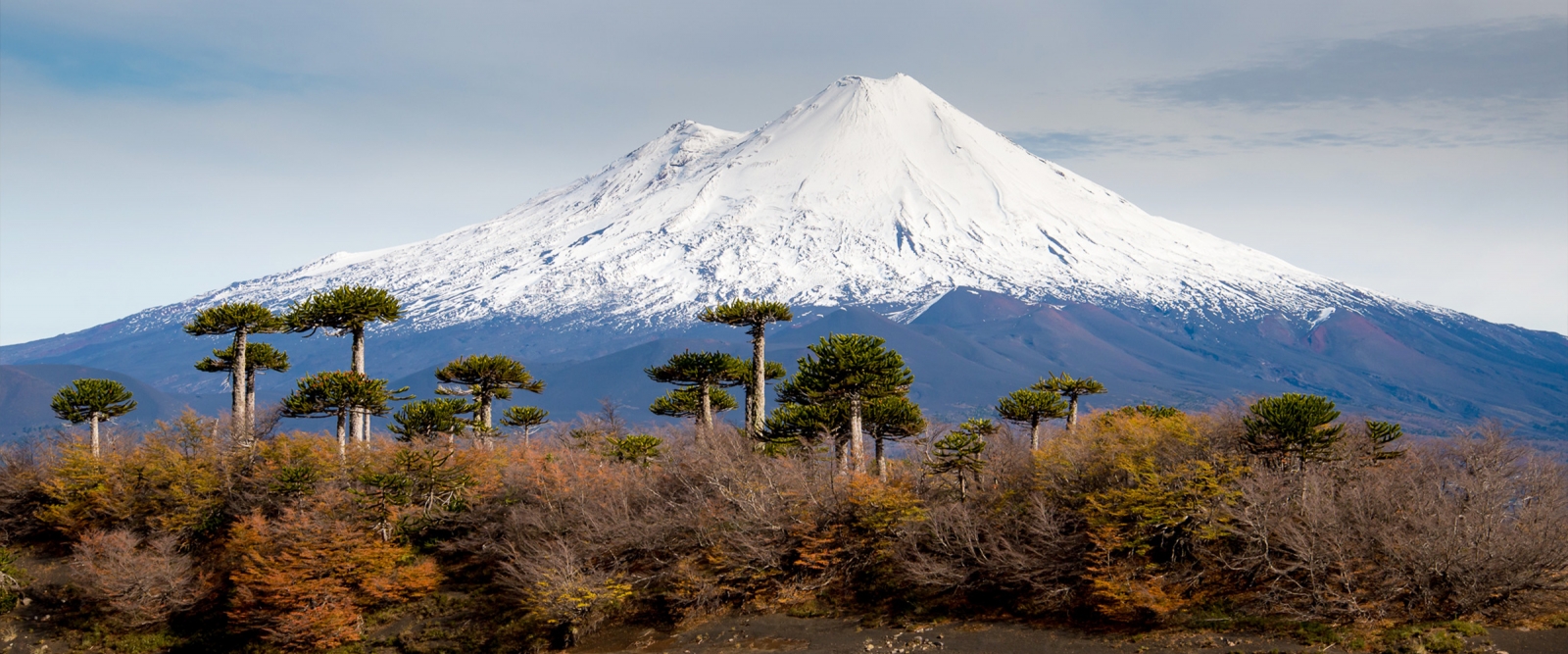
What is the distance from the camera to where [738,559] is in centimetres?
3997

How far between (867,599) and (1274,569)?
1399 cm

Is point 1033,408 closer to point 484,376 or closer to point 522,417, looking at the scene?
point 484,376

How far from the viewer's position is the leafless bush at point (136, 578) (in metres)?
41.5

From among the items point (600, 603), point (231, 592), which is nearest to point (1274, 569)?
point (600, 603)

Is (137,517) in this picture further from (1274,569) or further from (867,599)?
(1274,569)

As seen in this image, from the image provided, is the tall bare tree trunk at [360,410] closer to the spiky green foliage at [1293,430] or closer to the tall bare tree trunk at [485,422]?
the tall bare tree trunk at [485,422]

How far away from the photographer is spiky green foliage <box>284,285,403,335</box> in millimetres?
41906

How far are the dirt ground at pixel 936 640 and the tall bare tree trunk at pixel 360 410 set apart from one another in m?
14.1

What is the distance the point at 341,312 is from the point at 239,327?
657cm

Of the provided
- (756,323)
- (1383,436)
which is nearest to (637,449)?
(756,323)

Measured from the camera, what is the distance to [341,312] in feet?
138

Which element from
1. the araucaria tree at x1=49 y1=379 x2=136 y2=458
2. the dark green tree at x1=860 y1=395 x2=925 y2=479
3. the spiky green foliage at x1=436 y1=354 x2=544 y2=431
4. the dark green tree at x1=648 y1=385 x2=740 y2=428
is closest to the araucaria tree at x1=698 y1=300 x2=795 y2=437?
the dark green tree at x1=648 y1=385 x2=740 y2=428

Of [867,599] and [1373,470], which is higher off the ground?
[1373,470]

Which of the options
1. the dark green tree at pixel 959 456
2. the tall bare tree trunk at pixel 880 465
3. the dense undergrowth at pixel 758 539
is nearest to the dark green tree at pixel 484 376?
the dense undergrowth at pixel 758 539
